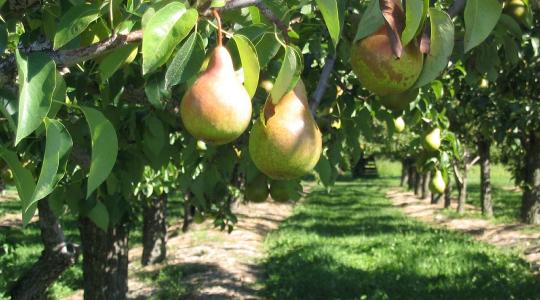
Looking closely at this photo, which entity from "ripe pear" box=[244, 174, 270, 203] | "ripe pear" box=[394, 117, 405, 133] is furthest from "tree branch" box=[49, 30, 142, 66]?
"ripe pear" box=[394, 117, 405, 133]

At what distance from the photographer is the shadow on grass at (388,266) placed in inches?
271

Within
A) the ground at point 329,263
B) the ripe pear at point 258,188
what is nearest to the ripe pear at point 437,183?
the ripe pear at point 258,188

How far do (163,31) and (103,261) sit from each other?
433 centimetres

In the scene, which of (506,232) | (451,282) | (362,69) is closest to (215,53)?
(362,69)

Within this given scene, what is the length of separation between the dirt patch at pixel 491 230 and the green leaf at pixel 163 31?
8.11 metres

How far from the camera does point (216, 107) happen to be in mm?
954

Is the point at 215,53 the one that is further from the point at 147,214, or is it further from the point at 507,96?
the point at 147,214

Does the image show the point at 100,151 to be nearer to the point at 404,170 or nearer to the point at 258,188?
the point at 258,188

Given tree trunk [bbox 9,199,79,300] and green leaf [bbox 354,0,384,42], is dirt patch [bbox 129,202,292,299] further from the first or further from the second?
green leaf [bbox 354,0,384,42]

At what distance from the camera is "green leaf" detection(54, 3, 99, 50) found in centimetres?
100

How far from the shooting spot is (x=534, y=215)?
12.0 meters

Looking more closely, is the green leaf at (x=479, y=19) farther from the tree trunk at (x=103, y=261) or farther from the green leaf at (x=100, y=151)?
the tree trunk at (x=103, y=261)

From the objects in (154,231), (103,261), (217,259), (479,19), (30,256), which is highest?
(479,19)

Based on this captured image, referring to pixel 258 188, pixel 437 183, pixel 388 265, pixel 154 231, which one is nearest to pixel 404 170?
pixel 388 265
